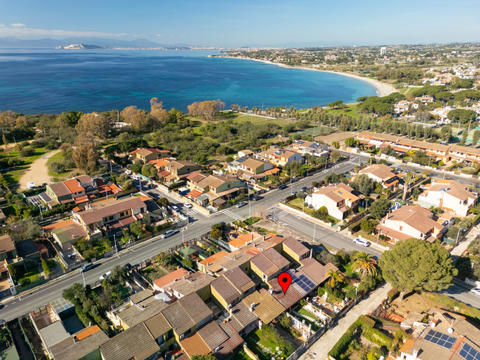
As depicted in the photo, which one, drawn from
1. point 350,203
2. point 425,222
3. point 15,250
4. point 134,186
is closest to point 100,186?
→ point 134,186

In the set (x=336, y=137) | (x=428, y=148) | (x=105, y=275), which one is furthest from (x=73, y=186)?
(x=428, y=148)

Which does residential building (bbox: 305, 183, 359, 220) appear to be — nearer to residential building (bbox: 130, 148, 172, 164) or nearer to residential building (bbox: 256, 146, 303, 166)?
residential building (bbox: 256, 146, 303, 166)

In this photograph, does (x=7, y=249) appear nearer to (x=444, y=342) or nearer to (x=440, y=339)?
(x=440, y=339)

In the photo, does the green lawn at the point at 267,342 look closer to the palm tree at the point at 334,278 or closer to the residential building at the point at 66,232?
the palm tree at the point at 334,278

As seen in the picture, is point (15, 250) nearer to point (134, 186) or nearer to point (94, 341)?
point (94, 341)

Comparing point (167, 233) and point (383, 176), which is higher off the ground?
point (383, 176)
